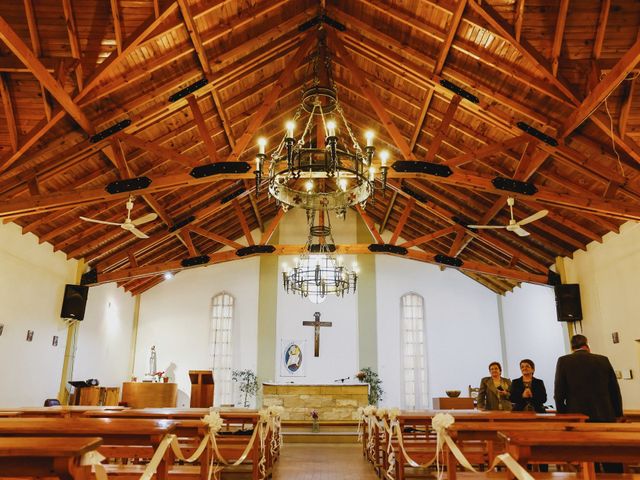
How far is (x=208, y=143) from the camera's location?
6559mm

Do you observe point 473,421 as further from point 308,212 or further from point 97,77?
point 97,77

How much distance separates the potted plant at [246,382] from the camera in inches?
488

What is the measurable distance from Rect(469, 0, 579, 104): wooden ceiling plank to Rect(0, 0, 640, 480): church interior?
0.10ft

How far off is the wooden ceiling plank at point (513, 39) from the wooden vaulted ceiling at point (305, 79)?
17mm

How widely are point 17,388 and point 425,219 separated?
888cm

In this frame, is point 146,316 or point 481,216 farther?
point 146,316

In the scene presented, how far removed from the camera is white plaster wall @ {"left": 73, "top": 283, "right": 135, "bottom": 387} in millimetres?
10594

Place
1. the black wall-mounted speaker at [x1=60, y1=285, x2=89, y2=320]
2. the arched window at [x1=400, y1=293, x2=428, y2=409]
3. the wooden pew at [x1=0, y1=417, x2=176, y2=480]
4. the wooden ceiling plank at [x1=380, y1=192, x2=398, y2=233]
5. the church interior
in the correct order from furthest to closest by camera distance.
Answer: the arched window at [x1=400, y1=293, x2=428, y2=409]
the wooden ceiling plank at [x1=380, y1=192, x2=398, y2=233]
the black wall-mounted speaker at [x1=60, y1=285, x2=89, y2=320]
the church interior
the wooden pew at [x1=0, y1=417, x2=176, y2=480]

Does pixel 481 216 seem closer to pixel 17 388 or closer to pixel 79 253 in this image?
pixel 79 253

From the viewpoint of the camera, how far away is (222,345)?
1302cm

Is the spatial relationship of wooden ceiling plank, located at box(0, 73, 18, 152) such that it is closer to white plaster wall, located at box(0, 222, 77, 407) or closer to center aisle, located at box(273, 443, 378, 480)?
white plaster wall, located at box(0, 222, 77, 407)

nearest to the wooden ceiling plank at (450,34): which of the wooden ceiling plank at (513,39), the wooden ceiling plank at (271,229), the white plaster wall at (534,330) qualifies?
the wooden ceiling plank at (513,39)

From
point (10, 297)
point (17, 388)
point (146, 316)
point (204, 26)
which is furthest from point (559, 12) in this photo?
point (146, 316)

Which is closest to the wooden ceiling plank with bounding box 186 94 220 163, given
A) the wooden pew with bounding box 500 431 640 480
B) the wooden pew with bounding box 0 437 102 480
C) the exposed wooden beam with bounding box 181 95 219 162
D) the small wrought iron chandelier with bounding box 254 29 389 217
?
the exposed wooden beam with bounding box 181 95 219 162
